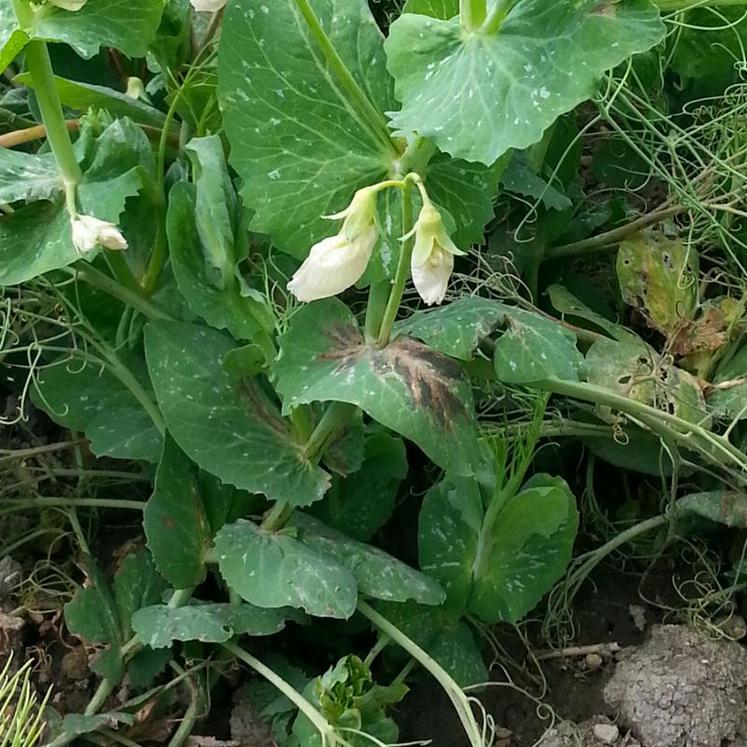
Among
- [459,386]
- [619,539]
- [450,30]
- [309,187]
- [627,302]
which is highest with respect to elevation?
[450,30]

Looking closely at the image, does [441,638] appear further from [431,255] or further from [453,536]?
[431,255]

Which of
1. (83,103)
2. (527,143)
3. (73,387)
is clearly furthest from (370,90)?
(73,387)

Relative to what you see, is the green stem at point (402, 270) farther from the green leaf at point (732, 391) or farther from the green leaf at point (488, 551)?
the green leaf at point (732, 391)

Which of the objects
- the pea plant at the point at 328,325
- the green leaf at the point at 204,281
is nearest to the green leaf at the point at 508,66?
the pea plant at the point at 328,325

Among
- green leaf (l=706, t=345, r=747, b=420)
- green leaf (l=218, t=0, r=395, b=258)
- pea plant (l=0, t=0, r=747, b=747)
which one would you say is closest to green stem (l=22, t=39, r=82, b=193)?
pea plant (l=0, t=0, r=747, b=747)

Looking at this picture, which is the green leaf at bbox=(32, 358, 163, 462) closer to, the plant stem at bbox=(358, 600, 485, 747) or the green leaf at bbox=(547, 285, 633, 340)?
the plant stem at bbox=(358, 600, 485, 747)

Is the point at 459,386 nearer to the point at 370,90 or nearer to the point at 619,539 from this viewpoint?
the point at 370,90

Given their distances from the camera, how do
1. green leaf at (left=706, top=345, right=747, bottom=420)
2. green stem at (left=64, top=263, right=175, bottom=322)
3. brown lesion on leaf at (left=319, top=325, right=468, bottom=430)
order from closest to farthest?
1. brown lesion on leaf at (left=319, top=325, right=468, bottom=430)
2. green stem at (left=64, top=263, right=175, bottom=322)
3. green leaf at (left=706, top=345, right=747, bottom=420)
